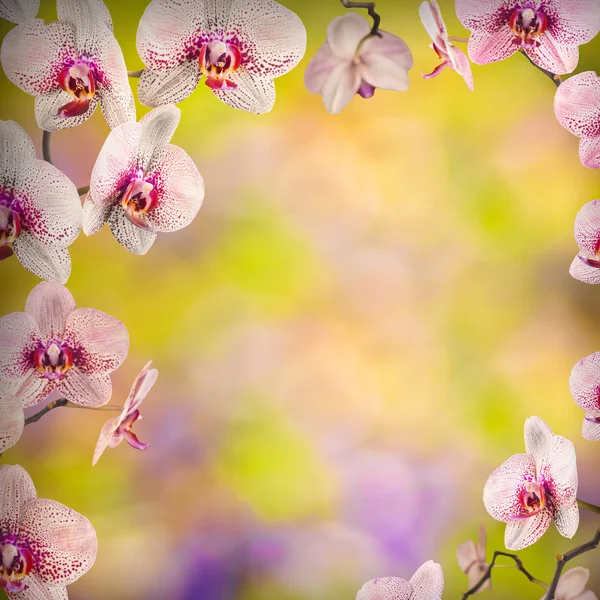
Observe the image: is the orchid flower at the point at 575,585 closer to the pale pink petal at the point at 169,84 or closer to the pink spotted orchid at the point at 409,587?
the pink spotted orchid at the point at 409,587

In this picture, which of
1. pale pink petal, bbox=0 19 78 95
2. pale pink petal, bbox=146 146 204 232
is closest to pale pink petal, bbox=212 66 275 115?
pale pink petal, bbox=146 146 204 232

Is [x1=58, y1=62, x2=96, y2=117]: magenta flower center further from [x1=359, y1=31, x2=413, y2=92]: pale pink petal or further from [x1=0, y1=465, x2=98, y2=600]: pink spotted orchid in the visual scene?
[x1=0, y1=465, x2=98, y2=600]: pink spotted orchid

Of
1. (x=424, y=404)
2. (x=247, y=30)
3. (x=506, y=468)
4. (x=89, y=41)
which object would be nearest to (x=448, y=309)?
(x=424, y=404)

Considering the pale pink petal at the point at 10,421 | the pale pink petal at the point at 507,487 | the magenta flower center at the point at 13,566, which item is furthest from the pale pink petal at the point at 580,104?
the magenta flower center at the point at 13,566

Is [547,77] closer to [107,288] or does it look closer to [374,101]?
[374,101]

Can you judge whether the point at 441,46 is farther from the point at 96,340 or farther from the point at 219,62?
the point at 96,340
